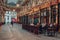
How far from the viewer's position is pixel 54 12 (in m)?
34.5

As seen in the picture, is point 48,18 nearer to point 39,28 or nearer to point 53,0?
point 53,0

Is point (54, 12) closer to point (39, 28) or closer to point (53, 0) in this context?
point (53, 0)

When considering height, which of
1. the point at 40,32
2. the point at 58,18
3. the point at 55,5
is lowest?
the point at 40,32

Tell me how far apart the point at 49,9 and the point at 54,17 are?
2.87 metres

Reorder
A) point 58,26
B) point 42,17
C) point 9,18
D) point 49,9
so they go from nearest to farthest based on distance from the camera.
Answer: point 58,26 → point 49,9 → point 42,17 → point 9,18

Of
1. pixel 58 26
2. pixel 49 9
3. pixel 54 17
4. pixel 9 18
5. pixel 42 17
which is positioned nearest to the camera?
pixel 58 26

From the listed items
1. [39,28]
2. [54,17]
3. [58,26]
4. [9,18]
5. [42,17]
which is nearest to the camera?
[39,28]

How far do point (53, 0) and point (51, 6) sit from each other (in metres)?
1.76

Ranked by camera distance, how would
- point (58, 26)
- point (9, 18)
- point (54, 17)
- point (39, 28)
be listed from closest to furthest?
point (39, 28)
point (58, 26)
point (54, 17)
point (9, 18)

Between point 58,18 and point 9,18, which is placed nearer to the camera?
point 58,18

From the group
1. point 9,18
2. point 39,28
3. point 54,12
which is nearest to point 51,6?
point 54,12

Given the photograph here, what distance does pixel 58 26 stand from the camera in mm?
32500

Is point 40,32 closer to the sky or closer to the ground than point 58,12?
closer to the ground

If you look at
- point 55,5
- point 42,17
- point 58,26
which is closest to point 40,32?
point 58,26
